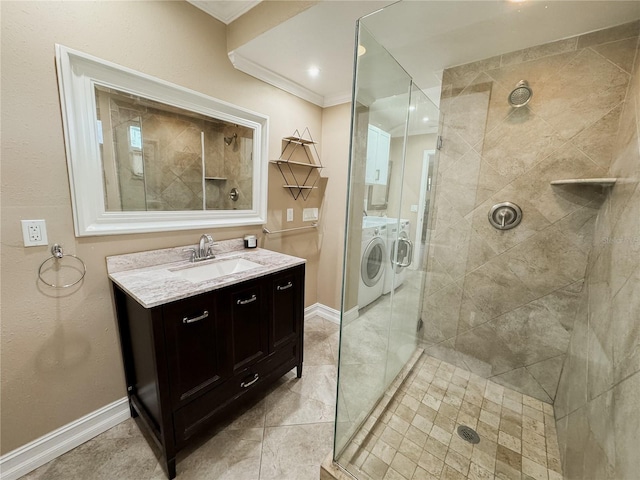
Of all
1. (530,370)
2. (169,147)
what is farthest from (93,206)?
(530,370)

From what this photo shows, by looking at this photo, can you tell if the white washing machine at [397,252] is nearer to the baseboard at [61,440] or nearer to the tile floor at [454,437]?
the tile floor at [454,437]

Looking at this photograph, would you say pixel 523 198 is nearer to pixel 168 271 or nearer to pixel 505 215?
pixel 505 215

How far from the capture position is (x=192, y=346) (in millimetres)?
1236

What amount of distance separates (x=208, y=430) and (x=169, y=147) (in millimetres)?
1702

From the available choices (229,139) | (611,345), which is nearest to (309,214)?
(229,139)

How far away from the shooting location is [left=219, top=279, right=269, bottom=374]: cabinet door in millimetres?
1370

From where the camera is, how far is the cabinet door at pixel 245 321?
1370 mm

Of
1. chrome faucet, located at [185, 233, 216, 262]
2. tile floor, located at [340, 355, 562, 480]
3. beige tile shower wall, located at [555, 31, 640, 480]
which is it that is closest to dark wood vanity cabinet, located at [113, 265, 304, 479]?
chrome faucet, located at [185, 233, 216, 262]

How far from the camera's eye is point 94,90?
1262mm

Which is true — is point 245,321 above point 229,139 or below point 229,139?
below

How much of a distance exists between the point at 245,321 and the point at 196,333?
28cm

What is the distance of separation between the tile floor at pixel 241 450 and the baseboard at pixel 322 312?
3.31 ft

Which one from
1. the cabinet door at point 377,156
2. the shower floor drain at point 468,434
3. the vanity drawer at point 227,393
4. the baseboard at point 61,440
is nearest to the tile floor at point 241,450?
the baseboard at point 61,440

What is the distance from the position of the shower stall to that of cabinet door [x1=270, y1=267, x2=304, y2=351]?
14.7 inches
